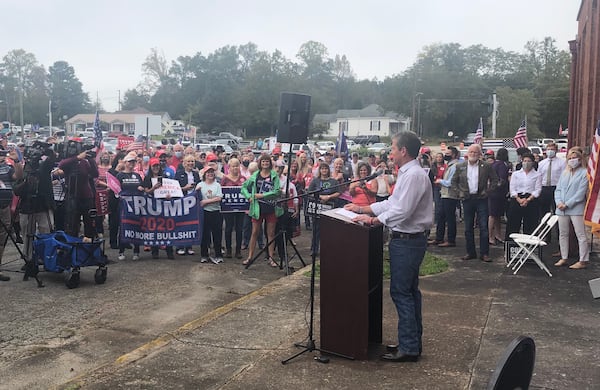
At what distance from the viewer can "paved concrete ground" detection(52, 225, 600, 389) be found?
178 inches

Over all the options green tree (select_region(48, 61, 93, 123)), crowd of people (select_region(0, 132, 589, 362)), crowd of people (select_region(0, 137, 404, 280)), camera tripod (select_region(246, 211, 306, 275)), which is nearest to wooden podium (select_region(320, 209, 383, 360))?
crowd of people (select_region(0, 132, 589, 362))

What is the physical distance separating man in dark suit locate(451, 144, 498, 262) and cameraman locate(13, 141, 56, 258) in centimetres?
664

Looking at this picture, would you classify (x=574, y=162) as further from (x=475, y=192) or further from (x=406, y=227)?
(x=406, y=227)

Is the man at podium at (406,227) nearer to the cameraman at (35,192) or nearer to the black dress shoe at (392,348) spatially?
the black dress shoe at (392,348)

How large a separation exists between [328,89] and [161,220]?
375 ft

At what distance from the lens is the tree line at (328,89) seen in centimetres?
7650

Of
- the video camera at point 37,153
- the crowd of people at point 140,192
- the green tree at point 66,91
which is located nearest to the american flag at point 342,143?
the crowd of people at point 140,192

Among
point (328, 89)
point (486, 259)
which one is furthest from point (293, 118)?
point (328, 89)

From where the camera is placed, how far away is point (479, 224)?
9.55 m

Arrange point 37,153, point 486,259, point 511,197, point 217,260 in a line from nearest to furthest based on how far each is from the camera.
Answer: point 37,153 < point 486,259 < point 217,260 < point 511,197

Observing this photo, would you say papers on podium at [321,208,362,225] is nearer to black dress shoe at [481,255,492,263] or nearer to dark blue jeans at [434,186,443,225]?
black dress shoe at [481,255,492,263]

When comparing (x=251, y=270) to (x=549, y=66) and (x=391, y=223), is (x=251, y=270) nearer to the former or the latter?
(x=391, y=223)

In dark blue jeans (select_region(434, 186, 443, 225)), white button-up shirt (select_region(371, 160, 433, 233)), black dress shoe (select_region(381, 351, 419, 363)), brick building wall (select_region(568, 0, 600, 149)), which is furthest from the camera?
brick building wall (select_region(568, 0, 600, 149))

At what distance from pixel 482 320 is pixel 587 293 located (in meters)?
2.06
